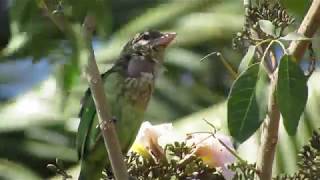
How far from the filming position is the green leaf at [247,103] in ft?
2.58

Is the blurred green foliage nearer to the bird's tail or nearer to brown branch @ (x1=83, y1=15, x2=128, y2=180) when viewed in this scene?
the bird's tail

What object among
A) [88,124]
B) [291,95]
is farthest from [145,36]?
[291,95]

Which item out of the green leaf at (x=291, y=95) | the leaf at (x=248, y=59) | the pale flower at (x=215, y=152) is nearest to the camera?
the green leaf at (x=291, y=95)

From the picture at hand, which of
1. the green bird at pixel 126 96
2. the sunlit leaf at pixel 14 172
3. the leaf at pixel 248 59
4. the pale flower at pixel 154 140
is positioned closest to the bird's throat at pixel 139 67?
the green bird at pixel 126 96

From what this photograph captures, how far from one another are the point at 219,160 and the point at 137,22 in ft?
6.61

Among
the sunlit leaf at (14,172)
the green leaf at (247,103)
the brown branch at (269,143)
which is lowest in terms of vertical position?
the sunlit leaf at (14,172)

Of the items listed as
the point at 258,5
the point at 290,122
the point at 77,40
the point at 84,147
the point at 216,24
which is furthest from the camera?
the point at 216,24

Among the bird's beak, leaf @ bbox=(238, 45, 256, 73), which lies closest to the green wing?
the bird's beak

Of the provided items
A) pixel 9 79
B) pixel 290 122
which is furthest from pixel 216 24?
pixel 290 122

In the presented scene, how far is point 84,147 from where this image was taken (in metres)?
1.51

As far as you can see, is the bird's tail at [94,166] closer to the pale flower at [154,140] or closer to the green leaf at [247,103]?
the pale flower at [154,140]

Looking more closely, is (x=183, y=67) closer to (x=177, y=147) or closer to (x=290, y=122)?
(x=177, y=147)

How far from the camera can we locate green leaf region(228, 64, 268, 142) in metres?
0.78

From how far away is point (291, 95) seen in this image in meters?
0.76
